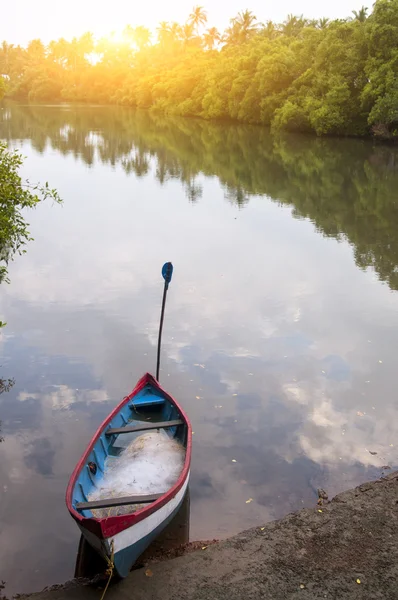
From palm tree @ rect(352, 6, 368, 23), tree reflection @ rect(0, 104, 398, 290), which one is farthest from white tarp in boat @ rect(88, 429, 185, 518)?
palm tree @ rect(352, 6, 368, 23)

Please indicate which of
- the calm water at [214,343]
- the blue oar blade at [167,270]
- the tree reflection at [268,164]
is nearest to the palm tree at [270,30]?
the tree reflection at [268,164]

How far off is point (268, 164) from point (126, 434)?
108 feet

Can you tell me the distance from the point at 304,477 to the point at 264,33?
85.1m

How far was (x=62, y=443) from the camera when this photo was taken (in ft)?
33.0

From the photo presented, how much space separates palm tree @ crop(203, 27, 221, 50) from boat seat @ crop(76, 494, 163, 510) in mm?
117446

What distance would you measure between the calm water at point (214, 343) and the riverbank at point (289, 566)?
567 mm

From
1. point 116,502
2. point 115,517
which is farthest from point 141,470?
point 115,517

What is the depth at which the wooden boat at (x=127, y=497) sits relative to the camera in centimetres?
664

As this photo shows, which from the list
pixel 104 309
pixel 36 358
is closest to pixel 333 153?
pixel 104 309

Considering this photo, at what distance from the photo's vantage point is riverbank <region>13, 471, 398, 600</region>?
6871 mm

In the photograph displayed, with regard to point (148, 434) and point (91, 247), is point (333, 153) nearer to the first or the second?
point (91, 247)

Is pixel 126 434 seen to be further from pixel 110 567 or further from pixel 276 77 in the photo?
pixel 276 77

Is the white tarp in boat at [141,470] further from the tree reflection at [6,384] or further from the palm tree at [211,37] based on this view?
the palm tree at [211,37]

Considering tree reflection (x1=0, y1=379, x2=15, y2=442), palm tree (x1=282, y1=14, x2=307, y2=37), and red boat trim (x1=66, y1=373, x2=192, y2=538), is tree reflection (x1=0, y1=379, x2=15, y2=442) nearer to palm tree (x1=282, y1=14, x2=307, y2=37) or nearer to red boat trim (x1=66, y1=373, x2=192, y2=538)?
red boat trim (x1=66, y1=373, x2=192, y2=538)
